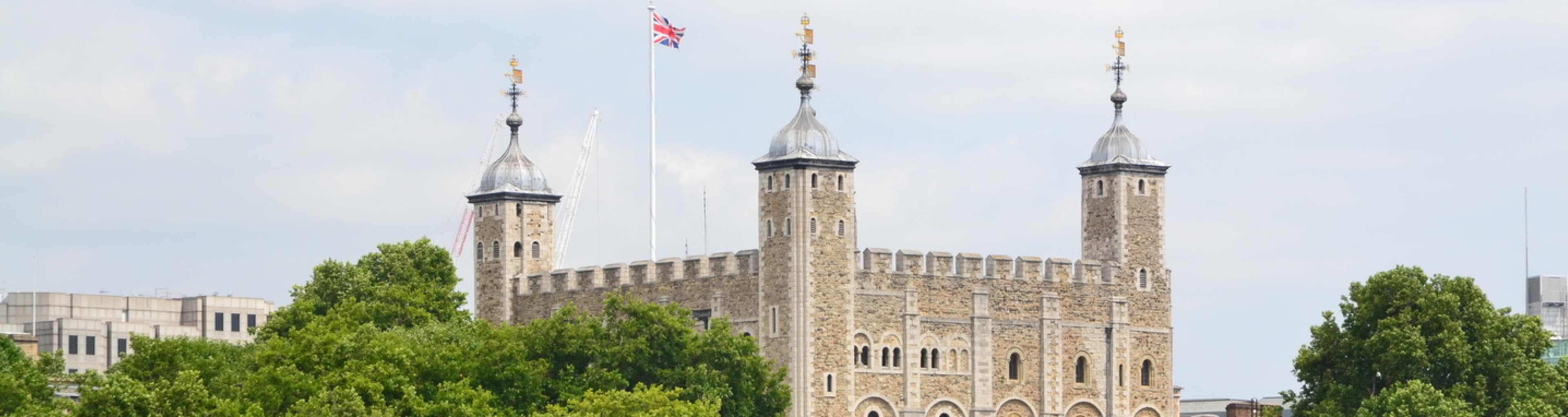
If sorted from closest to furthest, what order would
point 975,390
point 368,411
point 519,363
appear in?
point 368,411 < point 519,363 < point 975,390

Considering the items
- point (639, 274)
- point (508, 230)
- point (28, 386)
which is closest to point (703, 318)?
point (639, 274)

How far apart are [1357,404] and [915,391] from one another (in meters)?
14.7

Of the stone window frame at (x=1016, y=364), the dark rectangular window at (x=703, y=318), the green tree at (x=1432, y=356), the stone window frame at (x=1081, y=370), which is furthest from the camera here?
the stone window frame at (x=1081, y=370)

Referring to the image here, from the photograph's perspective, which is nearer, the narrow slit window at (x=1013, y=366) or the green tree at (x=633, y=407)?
the green tree at (x=633, y=407)

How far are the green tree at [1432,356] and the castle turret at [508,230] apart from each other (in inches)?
1192

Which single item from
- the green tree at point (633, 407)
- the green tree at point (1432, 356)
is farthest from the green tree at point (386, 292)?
the green tree at point (1432, 356)

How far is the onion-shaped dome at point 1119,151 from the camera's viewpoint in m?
122

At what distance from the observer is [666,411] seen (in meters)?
A: 100

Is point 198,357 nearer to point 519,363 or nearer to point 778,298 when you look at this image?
point 519,363

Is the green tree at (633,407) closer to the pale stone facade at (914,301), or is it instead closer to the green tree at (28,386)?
the pale stone facade at (914,301)

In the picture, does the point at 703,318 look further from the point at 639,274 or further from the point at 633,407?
the point at 633,407

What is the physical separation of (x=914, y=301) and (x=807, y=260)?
15.6 ft

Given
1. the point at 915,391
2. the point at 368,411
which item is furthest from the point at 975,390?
the point at 368,411

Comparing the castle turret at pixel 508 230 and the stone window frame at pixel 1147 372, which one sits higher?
the castle turret at pixel 508 230
